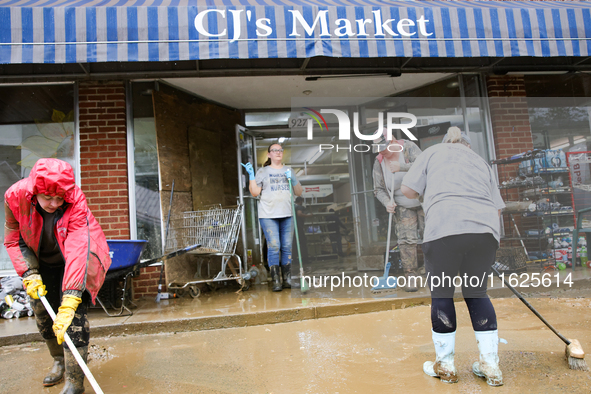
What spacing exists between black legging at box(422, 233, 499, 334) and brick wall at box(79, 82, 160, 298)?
163 inches

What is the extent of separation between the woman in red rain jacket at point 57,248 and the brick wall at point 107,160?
2523 millimetres

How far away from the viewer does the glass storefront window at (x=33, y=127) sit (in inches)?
227

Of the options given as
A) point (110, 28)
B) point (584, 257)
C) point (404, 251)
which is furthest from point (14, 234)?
point (584, 257)

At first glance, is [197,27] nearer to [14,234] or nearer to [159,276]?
[14,234]

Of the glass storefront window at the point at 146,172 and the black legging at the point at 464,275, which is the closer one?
the black legging at the point at 464,275

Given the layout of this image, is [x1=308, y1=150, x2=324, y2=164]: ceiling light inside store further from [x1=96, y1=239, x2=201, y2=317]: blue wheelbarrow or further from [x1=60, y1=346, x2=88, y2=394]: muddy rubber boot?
[x1=60, y1=346, x2=88, y2=394]: muddy rubber boot

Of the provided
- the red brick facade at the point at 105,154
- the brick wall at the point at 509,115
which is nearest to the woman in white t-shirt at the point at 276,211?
the red brick facade at the point at 105,154

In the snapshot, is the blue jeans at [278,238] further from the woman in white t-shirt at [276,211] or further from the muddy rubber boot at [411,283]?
the muddy rubber boot at [411,283]

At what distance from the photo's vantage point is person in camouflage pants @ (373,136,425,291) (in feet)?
14.9

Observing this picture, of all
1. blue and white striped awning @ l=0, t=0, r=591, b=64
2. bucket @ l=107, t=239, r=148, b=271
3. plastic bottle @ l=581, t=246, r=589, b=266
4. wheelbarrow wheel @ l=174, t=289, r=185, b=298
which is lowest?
wheelbarrow wheel @ l=174, t=289, r=185, b=298

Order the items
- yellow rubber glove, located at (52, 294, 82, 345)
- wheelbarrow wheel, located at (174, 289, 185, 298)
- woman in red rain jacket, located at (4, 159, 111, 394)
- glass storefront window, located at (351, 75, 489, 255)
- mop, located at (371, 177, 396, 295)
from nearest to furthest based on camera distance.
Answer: yellow rubber glove, located at (52, 294, 82, 345)
woman in red rain jacket, located at (4, 159, 111, 394)
mop, located at (371, 177, 396, 295)
glass storefront window, located at (351, 75, 489, 255)
wheelbarrow wheel, located at (174, 289, 185, 298)

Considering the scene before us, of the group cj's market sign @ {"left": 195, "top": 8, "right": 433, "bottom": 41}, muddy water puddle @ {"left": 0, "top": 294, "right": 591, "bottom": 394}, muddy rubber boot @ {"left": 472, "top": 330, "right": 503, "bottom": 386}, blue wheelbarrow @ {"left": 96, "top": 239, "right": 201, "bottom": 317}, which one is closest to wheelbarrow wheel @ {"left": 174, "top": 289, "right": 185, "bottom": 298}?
blue wheelbarrow @ {"left": 96, "top": 239, "right": 201, "bottom": 317}

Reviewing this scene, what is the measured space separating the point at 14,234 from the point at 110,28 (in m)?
2.72

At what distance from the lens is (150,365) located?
3.42 metres
